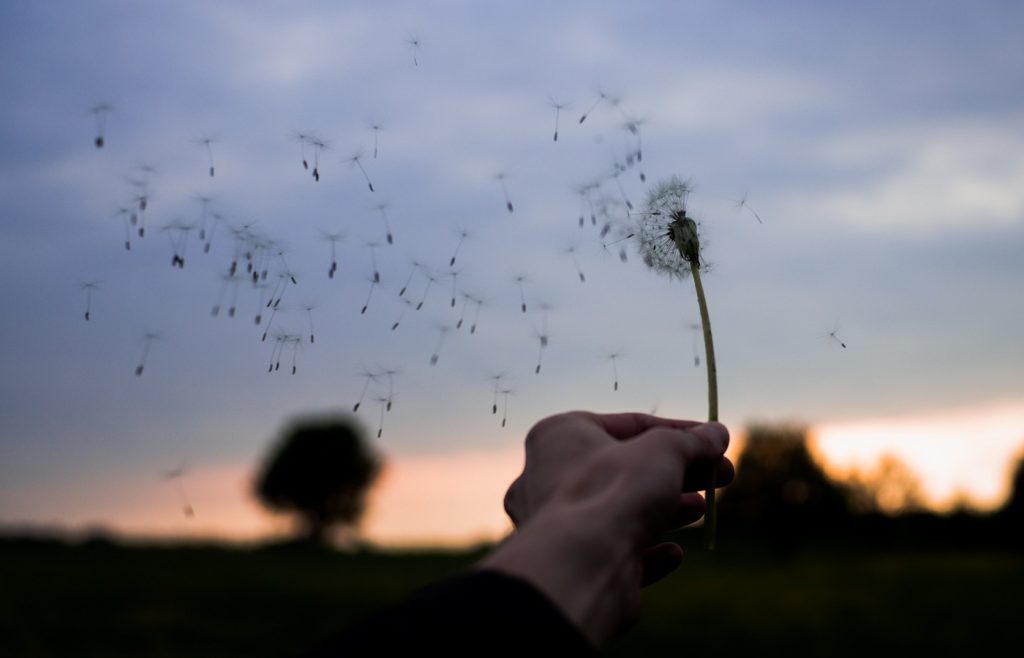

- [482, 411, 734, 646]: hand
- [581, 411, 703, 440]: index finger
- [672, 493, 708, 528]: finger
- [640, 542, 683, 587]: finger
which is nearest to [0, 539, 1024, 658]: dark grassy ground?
[672, 493, 708, 528]: finger

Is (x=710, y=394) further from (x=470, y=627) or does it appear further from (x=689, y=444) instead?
(x=470, y=627)

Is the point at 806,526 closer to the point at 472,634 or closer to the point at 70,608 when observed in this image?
the point at 70,608

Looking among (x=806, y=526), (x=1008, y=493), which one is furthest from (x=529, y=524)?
(x=1008, y=493)

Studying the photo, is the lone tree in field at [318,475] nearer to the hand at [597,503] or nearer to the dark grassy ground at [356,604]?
the dark grassy ground at [356,604]

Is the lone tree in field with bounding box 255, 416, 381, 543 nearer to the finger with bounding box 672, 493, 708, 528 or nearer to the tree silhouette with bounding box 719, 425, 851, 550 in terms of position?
the tree silhouette with bounding box 719, 425, 851, 550

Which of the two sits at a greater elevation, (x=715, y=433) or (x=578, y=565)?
(x=715, y=433)

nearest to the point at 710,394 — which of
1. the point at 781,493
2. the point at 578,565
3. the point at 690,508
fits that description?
the point at 690,508
